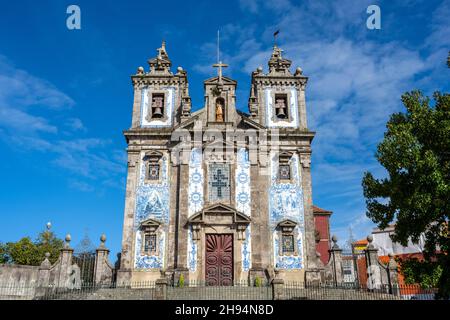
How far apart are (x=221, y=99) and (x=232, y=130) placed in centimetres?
237

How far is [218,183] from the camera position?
22.1 meters

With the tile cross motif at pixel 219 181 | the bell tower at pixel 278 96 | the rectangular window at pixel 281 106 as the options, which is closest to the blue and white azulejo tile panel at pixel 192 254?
the tile cross motif at pixel 219 181

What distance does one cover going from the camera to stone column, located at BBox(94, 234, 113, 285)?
66.7ft

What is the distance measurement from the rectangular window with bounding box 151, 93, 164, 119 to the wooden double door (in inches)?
303

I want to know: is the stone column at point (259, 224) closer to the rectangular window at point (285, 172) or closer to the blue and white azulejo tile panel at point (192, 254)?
the rectangular window at point (285, 172)

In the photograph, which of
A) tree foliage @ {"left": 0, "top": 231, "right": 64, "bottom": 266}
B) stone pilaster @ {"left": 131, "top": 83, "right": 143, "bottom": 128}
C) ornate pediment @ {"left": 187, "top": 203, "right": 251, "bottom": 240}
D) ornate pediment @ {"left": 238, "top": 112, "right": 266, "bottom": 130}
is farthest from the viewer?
tree foliage @ {"left": 0, "top": 231, "right": 64, "bottom": 266}

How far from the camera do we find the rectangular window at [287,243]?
21.1 metres

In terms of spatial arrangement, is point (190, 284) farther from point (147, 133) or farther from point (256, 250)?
point (147, 133)

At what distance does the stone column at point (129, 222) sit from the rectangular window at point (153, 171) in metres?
0.68

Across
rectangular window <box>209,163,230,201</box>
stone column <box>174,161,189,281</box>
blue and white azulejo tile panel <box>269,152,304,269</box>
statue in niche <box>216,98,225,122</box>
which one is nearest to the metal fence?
stone column <box>174,161,189,281</box>

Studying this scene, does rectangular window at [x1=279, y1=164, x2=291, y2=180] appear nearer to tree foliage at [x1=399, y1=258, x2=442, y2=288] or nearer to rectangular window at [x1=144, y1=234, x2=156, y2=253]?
rectangular window at [x1=144, y1=234, x2=156, y2=253]
